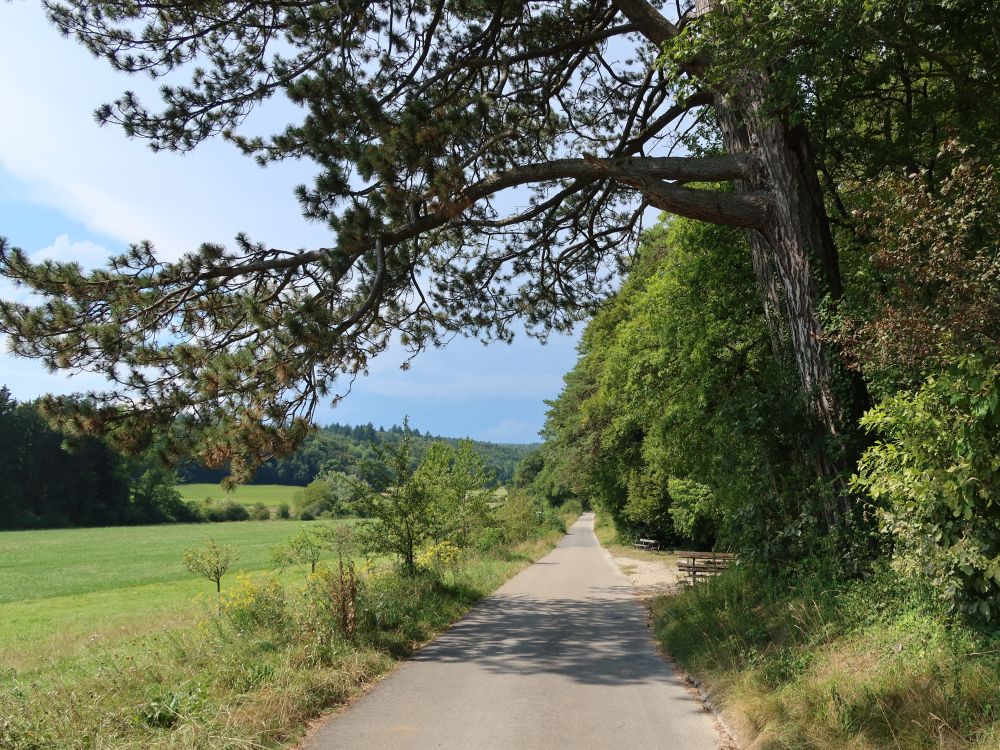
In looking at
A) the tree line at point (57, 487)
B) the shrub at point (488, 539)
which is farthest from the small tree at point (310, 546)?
the tree line at point (57, 487)

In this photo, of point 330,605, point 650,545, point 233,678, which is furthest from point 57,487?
point 233,678

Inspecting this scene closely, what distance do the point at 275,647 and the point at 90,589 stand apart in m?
31.0

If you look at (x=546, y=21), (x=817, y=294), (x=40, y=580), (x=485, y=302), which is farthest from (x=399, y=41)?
(x=40, y=580)

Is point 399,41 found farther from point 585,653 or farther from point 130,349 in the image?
point 585,653

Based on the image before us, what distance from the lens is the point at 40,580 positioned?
35312 mm

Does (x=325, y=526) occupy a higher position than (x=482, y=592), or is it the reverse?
(x=325, y=526)

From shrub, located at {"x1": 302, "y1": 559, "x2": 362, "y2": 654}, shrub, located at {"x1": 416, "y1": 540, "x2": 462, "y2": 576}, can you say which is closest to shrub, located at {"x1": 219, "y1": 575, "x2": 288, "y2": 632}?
shrub, located at {"x1": 302, "y1": 559, "x2": 362, "y2": 654}

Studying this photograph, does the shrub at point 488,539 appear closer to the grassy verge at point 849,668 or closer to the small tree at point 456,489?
the small tree at point 456,489

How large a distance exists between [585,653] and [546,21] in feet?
32.0

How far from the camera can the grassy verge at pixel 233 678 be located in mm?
5004

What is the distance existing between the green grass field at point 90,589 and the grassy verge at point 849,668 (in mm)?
8341

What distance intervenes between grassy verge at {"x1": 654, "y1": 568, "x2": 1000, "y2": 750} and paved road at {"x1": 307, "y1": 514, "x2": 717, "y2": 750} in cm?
58

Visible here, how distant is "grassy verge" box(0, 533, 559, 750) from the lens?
5.00 m

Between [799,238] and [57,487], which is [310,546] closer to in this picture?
[799,238]
